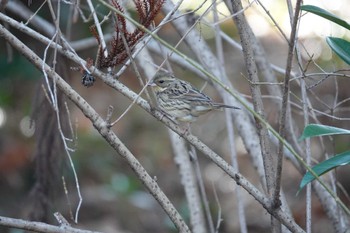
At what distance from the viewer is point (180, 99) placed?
13.5ft

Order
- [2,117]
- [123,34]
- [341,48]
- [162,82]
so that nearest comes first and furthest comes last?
[123,34] < [341,48] < [162,82] < [2,117]

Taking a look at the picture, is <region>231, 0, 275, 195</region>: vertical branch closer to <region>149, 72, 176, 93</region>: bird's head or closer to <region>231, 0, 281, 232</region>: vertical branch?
<region>231, 0, 281, 232</region>: vertical branch

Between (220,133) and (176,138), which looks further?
(220,133)

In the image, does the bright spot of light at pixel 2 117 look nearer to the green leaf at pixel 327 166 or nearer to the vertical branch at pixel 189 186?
the vertical branch at pixel 189 186

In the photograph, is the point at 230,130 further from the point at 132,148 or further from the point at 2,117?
the point at 132,148

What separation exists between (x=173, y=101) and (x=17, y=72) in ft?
8.95

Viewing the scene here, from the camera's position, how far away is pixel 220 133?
7.65 meters

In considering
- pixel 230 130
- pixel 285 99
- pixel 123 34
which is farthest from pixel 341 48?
pixel 230 130

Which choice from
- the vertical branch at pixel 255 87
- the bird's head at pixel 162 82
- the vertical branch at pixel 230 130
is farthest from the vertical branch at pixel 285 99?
the bird's head at pixel 162 82

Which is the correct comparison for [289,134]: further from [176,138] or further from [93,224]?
[93,224]

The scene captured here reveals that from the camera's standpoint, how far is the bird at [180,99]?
4.00 meters

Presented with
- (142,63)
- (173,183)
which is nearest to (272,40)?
(173,183)

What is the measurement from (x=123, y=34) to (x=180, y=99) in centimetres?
159

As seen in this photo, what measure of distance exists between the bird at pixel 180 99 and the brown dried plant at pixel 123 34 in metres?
1.15
